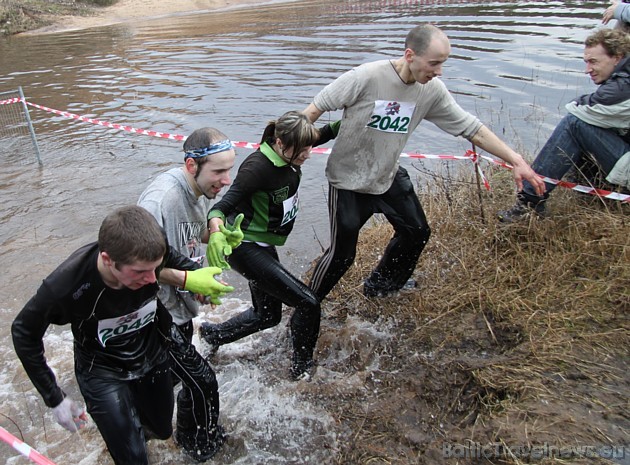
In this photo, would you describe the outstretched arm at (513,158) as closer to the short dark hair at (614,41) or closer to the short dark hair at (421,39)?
the short dark hair at (421,39)

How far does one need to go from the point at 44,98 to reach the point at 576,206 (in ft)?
40.8

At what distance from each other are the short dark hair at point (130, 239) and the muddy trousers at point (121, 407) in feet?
2.60

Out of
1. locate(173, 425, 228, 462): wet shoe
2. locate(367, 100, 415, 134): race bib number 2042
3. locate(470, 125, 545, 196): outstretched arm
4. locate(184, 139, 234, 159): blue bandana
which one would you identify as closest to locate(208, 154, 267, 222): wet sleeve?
locate(184, 139, 234, 159): blue bandana

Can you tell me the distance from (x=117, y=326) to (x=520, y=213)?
3343mm

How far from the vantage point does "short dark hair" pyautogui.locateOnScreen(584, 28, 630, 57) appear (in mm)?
4066

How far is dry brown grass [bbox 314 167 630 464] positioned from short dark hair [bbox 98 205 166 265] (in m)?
1.73

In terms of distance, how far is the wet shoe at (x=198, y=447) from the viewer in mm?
3418

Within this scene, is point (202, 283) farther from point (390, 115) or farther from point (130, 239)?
point (390, 115)

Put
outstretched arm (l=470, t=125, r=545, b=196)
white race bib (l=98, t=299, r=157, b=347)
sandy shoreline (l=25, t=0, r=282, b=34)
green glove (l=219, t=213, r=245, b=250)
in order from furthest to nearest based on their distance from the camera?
sandy shoreline (l=25, t=0, r=282, b=34), outstretched arm (l=470, t=125, r=545, b=196), green glove (l=219, t=213, r=245, b=250), white race bib (l=98, t=299, r=157, b=347)

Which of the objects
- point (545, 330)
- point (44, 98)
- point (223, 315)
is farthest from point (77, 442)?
point (44, 98)

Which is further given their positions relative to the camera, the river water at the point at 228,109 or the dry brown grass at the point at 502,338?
the river water at the point at 228,109

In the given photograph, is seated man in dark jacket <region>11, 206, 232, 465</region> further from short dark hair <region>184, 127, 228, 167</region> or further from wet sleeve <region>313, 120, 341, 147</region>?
wet sleeve <region>313, 120, 341, 147</region>

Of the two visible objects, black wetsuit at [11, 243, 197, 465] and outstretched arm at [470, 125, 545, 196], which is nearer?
black wetsuit at [11, 243, 197, 465]

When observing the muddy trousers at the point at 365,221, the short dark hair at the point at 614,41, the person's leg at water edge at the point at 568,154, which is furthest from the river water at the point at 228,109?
the short dark hair at the point at 614,41
